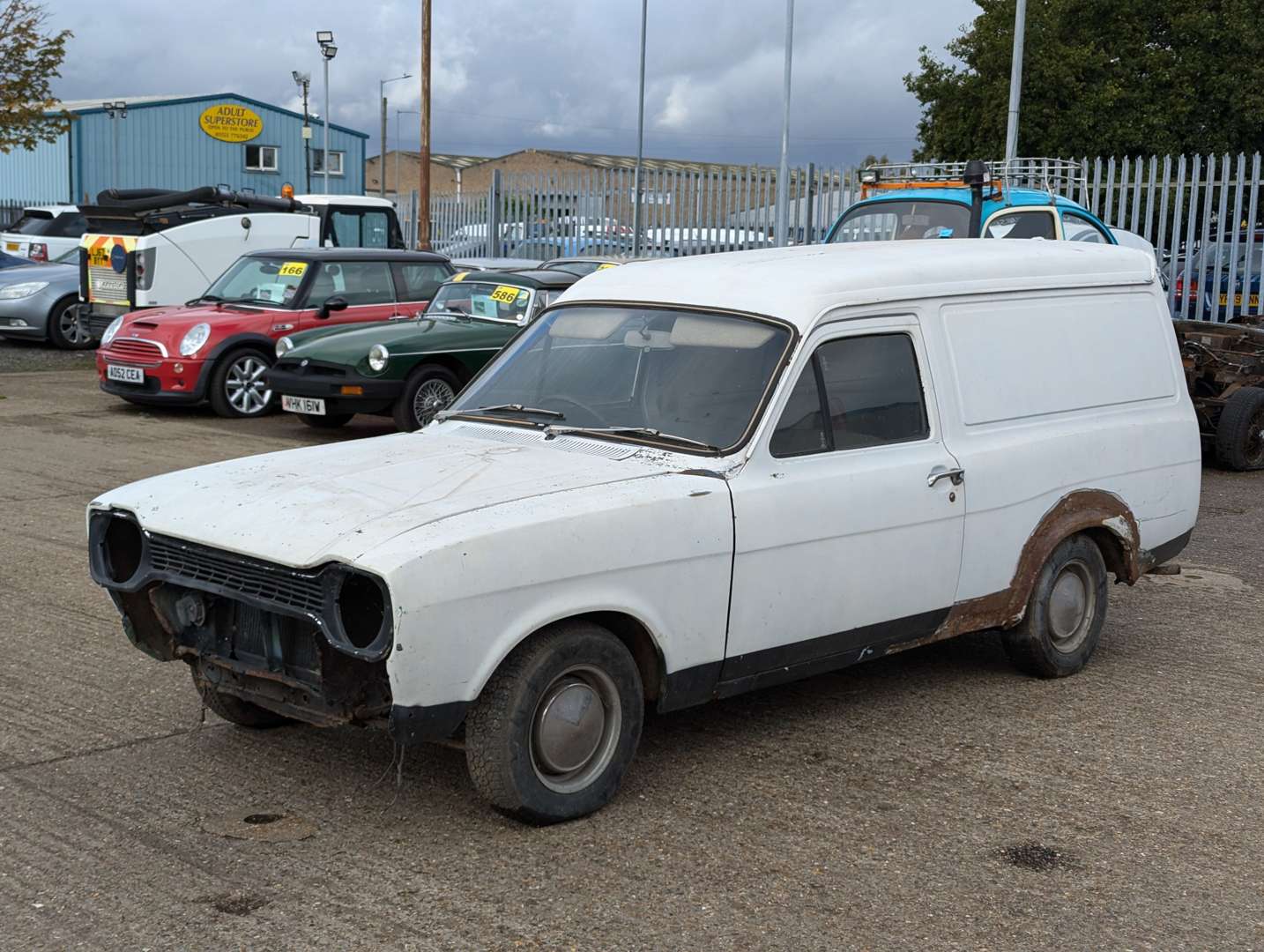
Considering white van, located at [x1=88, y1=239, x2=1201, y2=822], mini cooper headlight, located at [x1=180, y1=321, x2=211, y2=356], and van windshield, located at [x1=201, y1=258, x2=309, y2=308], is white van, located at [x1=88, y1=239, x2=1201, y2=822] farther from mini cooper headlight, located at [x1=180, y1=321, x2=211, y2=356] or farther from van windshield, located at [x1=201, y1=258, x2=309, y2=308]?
van windshield, located at [x1=201, y1=258, x2=309, y2=308]

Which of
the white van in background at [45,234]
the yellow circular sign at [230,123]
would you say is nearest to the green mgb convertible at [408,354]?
the white van in background at [45,234]

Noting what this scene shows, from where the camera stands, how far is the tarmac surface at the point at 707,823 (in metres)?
3.88

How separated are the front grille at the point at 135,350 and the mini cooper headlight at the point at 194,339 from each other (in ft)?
0.75

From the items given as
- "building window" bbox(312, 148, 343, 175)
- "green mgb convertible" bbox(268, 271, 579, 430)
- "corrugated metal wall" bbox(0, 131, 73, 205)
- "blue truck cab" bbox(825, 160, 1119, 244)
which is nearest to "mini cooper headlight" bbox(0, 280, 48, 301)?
"green mgb convertible" bbox(268, 271, 579, 430)

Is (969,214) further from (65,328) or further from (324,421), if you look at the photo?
(65,328)

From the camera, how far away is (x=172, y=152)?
4828 cm

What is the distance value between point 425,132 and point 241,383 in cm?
1448

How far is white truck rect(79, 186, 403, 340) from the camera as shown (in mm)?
18031

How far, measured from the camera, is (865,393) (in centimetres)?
543

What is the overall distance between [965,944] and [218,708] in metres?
2.79

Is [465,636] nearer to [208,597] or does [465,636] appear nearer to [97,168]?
[208,597]

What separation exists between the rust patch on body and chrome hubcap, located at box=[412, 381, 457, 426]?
24.6 ft

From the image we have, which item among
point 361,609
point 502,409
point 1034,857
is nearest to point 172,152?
point 502,409

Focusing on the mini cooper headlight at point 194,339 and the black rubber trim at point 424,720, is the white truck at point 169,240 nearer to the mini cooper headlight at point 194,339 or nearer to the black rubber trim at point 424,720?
the mini cooper headlight at point 194,339
